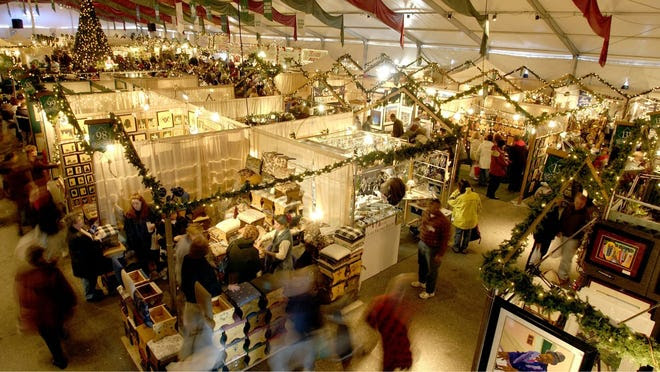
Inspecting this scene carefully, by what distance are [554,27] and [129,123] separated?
15460 millimetres

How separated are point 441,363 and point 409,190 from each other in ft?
13.0

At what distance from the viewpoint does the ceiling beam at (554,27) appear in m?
13.4

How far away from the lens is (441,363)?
15.3 feet

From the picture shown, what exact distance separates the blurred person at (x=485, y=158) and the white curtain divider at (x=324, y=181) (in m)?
5.20

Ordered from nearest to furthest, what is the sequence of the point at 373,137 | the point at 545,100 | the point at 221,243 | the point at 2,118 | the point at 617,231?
1. the point at 617,231
2. the point at 221,243
3. the point at 373,137
4. the point at 2,118
5. the point at 545,100

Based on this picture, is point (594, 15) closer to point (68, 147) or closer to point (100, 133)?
point (100, 133)

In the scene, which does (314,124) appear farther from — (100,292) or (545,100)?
(545,100)

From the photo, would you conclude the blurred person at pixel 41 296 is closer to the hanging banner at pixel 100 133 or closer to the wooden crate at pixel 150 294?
the wooden crate at pixel 150 294

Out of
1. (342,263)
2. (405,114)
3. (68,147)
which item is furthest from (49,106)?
(405,114)

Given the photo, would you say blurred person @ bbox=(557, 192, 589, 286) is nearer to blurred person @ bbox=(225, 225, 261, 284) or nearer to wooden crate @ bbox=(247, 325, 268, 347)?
wooden crate @ bbox=(247, 325, 268, 347)

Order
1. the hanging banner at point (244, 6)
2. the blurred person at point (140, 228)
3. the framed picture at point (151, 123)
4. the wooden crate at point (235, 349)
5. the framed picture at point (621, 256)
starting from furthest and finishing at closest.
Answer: the framed picture at point (151, 123) < the hanging banner at point (244, 6) < the blurred person at point (140, 228) < the wooden crate at point (235, 349) < the framed picture at point (621, 256)

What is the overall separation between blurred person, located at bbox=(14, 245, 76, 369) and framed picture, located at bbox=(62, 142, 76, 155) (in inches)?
196

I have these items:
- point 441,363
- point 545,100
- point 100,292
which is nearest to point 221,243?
point 100,292

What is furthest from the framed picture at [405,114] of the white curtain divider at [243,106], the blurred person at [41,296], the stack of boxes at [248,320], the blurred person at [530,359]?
the blurred person at [41,296]
